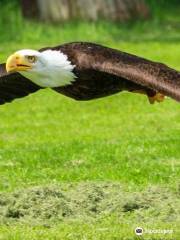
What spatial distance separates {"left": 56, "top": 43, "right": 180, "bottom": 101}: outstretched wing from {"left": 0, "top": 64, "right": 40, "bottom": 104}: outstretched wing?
0.88 metres

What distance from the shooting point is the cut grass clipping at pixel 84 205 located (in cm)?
923

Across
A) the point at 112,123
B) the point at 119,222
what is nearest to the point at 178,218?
the point at 119,222

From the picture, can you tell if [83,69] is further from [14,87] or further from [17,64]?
[14,87]

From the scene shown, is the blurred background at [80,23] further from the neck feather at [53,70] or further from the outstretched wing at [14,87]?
the neck feather at [53,70]

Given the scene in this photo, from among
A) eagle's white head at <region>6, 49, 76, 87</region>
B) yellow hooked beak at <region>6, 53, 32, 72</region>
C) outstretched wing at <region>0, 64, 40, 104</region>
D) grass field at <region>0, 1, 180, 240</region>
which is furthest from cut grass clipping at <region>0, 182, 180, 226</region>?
yellow hooked beak at <region>6, 53, 32, 72</region>

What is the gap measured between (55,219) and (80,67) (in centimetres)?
130

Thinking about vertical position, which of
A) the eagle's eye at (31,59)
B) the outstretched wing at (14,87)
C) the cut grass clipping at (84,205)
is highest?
the eagle's eye at (31,59)

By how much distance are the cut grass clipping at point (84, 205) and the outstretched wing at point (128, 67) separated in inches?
51.5

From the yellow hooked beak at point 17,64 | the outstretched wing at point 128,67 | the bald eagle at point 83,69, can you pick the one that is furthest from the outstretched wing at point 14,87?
the outstretched wing at point 128,67

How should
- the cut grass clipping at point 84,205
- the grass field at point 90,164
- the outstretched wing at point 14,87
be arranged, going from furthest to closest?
the outstretched wing at point 14,87 < the cut grass clipping at point 84,205 < the grass field at point 90,164

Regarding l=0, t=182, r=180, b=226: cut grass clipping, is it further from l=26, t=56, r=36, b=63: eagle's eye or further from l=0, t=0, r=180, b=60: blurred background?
l=0, t=0, r=180, b=60: blurred background

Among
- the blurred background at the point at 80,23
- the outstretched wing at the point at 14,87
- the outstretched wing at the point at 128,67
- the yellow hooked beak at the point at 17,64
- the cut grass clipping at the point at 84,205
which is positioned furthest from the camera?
the blurred background at the point at 80,23

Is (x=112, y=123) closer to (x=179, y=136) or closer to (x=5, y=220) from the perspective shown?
(x=179, y=136)

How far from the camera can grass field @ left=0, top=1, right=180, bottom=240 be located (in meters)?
9.05
